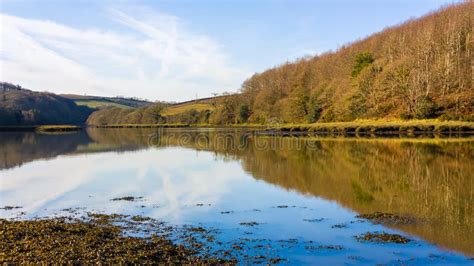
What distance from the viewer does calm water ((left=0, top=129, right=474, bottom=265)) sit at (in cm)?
1158

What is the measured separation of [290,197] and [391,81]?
67.2 meters

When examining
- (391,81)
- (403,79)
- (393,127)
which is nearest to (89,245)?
(393,127)

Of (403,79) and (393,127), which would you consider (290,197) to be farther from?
(403,79)

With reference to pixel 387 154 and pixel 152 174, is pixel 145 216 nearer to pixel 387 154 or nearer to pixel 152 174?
pixel 152 174

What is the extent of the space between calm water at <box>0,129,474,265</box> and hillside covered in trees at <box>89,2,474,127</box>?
139 ft

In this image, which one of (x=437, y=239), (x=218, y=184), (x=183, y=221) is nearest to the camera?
(x=437, y=239)

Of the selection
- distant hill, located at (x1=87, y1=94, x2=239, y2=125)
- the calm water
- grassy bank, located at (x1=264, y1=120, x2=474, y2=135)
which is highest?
distant hill, located at (x1=87, y1=94, x2=239, y2=125)

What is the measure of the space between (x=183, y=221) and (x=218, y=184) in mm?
8508

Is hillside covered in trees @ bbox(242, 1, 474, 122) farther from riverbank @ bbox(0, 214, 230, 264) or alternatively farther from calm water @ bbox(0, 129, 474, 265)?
riverbank @ bbox(0, 214, 230, 264)

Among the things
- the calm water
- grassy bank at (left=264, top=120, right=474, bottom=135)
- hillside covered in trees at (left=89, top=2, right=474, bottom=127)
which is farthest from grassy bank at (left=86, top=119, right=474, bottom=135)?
the calm water

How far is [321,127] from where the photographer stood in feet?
262

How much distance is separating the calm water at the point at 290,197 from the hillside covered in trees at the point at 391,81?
4238cm

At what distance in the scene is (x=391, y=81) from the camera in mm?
79562

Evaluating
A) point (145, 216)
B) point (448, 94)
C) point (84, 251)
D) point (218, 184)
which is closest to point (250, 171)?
point (218, 184)
